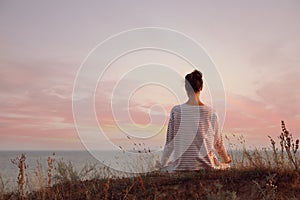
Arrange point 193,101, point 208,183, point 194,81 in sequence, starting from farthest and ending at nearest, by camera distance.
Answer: point 193,101
point 194,81
point 208,183

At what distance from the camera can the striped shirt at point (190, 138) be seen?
6.30 meters

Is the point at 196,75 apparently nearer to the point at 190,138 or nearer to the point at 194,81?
the point at 194,81

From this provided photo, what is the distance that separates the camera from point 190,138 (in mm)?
6312

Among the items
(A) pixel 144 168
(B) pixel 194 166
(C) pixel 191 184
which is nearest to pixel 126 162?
(A) pixel 144 168

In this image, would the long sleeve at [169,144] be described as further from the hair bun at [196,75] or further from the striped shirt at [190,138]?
the hair bun at [196,75]

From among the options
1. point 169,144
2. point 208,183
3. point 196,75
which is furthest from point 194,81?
point 208,183

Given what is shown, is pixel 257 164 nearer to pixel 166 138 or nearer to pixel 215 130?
pixel 215 130

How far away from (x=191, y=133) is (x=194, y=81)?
0.87 meters

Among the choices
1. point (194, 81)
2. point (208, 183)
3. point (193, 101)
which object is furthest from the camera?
point (193, 101)

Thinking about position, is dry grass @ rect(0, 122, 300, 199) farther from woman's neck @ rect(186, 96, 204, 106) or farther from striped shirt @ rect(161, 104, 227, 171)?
woman's neck @ rect(186, 96, 204, 106)

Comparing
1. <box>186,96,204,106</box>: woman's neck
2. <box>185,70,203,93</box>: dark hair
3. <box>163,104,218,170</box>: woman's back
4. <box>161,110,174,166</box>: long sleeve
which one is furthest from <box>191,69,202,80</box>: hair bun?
<box>161,110,174,166</box>: long sleeve

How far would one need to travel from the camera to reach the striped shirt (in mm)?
6297

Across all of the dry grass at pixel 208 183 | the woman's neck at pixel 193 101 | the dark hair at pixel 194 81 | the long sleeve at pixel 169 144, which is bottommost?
the dry grass at pixel 208 183

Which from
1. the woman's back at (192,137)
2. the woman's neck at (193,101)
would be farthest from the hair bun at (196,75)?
the woman's back at (192,137)
